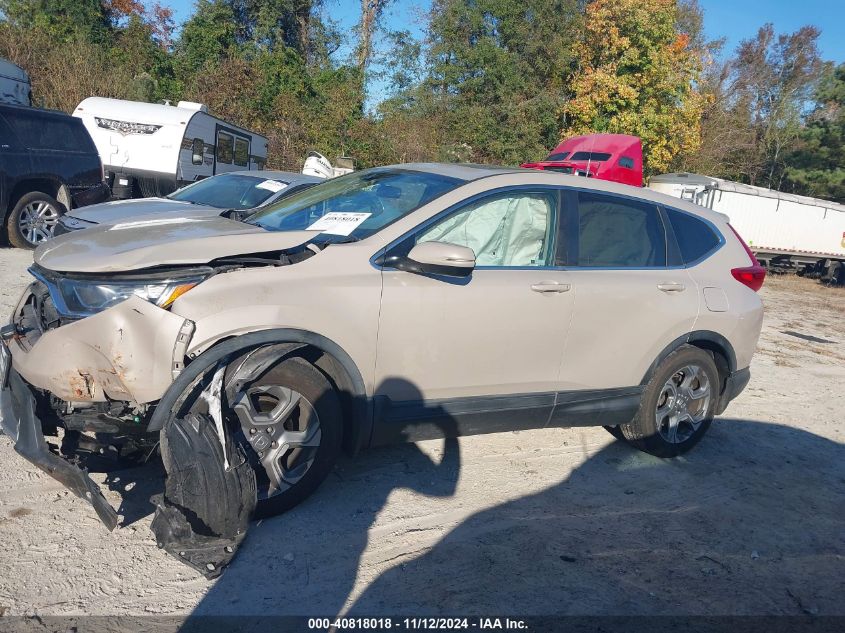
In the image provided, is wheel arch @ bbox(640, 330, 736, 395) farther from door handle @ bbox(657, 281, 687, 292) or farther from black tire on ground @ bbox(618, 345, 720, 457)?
door handle @ bbox(657, 281, 687, 292)

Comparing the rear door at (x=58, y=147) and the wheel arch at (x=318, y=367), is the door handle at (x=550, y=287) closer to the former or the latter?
the wheel arch at (x=318, y=367)

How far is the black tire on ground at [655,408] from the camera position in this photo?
472cm

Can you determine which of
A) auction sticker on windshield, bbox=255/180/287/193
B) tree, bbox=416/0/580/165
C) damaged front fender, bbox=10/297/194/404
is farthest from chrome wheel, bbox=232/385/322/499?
tree, bbox=416/0/580/165

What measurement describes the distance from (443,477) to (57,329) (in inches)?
89.7

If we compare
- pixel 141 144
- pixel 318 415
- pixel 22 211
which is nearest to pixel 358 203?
pixel 318 415

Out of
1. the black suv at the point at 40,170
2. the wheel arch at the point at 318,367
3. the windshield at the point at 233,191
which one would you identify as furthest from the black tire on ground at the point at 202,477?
the black suv at the point at 40,170

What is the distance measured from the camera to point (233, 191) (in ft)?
29.1

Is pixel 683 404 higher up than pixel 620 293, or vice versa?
pixel 620 293

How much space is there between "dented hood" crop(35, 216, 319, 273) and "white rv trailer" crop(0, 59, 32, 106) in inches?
563

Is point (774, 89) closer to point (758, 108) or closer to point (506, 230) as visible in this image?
point (758, 108)

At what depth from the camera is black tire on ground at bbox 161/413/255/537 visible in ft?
9.77

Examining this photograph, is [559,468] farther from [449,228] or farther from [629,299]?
[449,228]

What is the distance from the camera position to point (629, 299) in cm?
443

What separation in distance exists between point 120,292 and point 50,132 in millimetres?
8182
